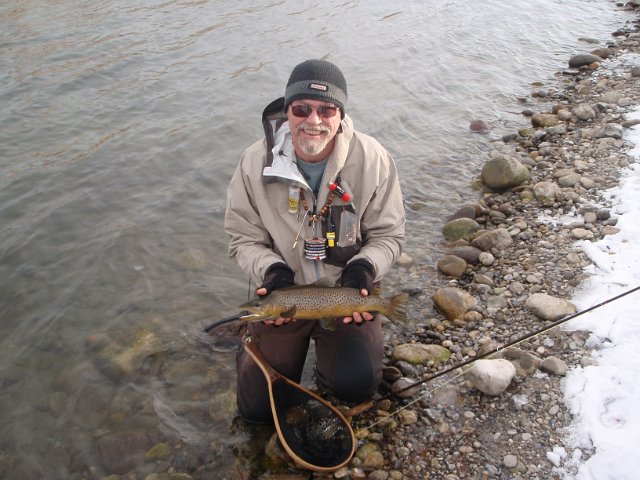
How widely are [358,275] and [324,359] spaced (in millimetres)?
1017

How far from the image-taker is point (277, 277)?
444 centimetres

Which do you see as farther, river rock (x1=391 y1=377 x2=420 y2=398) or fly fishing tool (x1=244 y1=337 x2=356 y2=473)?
river rock (x1=391 y1=377 x2=420 y2=398)

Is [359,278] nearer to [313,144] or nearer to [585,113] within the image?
[313,144]

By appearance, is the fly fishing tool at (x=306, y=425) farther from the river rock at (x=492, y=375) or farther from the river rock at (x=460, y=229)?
the river rock at (x=460, y=229)

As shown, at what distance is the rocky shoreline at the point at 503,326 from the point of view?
13.8 ft

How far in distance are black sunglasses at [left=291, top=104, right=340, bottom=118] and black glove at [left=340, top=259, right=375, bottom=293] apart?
127cm

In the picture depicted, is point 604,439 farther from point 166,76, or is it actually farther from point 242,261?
point 166,76

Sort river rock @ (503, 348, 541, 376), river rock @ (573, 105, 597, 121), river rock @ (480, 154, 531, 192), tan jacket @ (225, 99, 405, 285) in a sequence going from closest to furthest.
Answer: tan jacket @ (225, 99, 405, 285) → river rock @ (503, 348, 541, 376) → river rock @ (480, 154, 531, 192) → river rock @ (573, 105, 597, 121)

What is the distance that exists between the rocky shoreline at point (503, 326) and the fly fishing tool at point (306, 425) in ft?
0.52

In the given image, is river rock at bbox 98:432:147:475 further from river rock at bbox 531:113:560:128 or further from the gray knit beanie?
river rock at bbox 531:113:560:128

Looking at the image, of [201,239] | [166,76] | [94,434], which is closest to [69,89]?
[166,76]

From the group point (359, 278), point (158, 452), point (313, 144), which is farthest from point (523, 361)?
point (158, 452)

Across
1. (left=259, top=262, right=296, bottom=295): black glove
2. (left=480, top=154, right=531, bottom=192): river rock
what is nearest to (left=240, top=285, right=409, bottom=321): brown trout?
(left=259, top=262, right=296, bottom=295): black glove

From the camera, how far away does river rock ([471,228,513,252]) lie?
6.94 m
